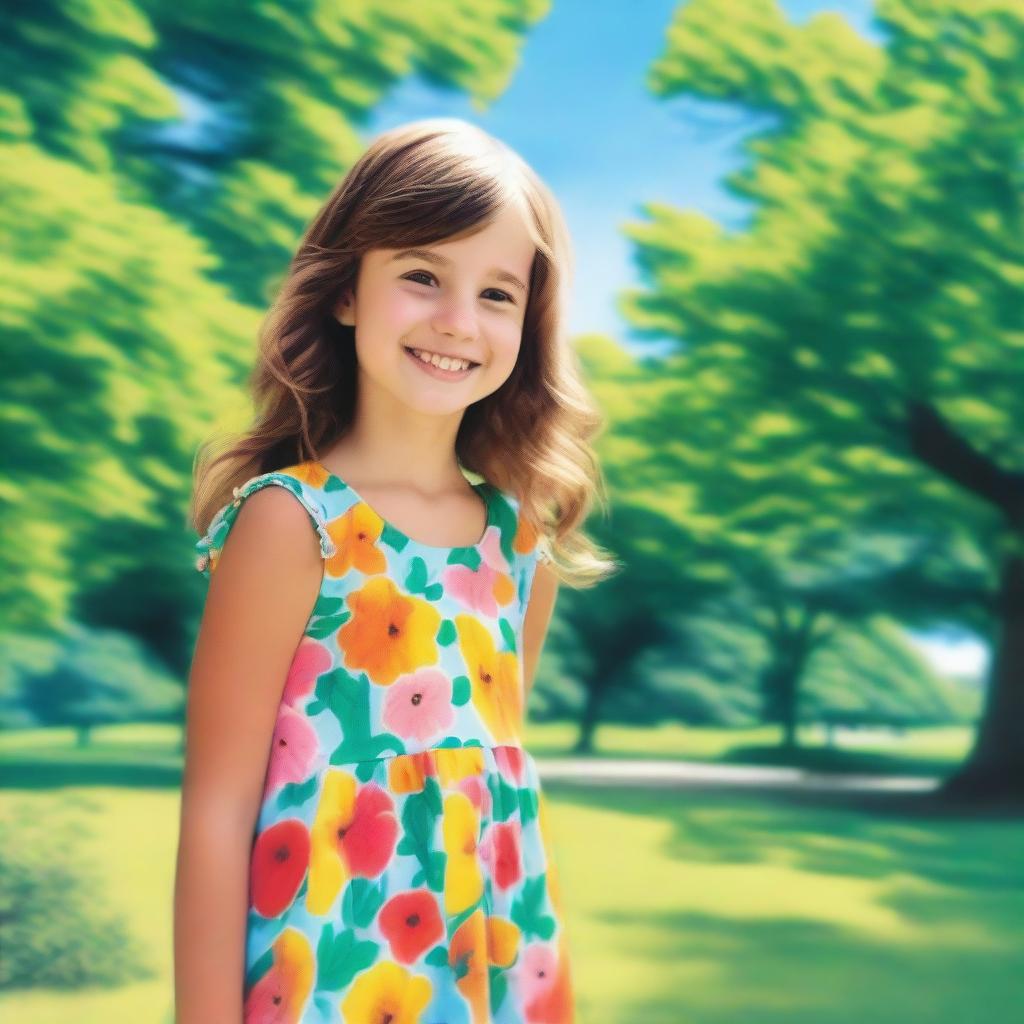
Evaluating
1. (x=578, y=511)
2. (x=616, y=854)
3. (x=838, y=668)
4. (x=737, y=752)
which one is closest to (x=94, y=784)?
(x=616, y=854)

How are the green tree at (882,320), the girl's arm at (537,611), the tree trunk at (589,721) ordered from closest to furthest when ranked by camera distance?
the girl's arm at (537,611) → the green tree at (882,320) → the tree trunk at (589,721)

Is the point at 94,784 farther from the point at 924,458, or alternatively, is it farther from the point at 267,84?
the point at 924,458

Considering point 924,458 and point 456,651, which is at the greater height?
point 924,458

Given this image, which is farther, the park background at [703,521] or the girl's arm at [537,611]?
the park background at [703,521]

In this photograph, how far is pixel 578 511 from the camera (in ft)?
3.72

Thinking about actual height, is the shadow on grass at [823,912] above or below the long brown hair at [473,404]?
below

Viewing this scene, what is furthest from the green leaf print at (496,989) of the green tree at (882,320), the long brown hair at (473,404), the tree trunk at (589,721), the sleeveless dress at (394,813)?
the tree trunk at (589,721)

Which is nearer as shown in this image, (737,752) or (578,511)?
(578,511)

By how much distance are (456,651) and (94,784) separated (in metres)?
5.73

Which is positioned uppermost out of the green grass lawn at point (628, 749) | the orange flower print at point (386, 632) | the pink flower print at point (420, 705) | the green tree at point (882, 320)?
the green tree at point (882, 320)

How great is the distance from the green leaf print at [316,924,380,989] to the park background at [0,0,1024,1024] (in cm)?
336

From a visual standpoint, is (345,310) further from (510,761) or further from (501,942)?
(501,942)

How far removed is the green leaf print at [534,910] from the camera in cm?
93

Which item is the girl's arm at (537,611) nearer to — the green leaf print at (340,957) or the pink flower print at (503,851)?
the pink flower print at (503,851)
